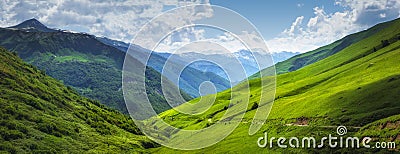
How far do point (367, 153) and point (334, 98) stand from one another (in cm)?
5090

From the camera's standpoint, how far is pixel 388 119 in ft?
235

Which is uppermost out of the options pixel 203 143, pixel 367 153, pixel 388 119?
pixel 388 119

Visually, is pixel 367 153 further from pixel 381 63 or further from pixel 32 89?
pixel 32 89

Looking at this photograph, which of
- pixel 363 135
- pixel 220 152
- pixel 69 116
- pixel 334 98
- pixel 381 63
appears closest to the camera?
pixel 363 135

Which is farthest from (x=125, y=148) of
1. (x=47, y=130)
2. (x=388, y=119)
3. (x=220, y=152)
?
(x=388, y=119)

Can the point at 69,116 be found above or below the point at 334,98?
below

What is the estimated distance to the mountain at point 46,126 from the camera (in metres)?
119

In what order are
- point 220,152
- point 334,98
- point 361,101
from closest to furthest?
point 361,101 < point 220,152 < point 334,98

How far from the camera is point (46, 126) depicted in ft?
453

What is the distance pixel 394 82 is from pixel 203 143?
58470mm

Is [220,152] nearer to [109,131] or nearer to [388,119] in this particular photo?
[388,119]

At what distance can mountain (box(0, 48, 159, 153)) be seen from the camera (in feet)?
389

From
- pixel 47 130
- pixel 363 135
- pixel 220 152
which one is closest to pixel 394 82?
pixel 363 135

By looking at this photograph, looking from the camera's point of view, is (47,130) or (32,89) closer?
(47,130)
